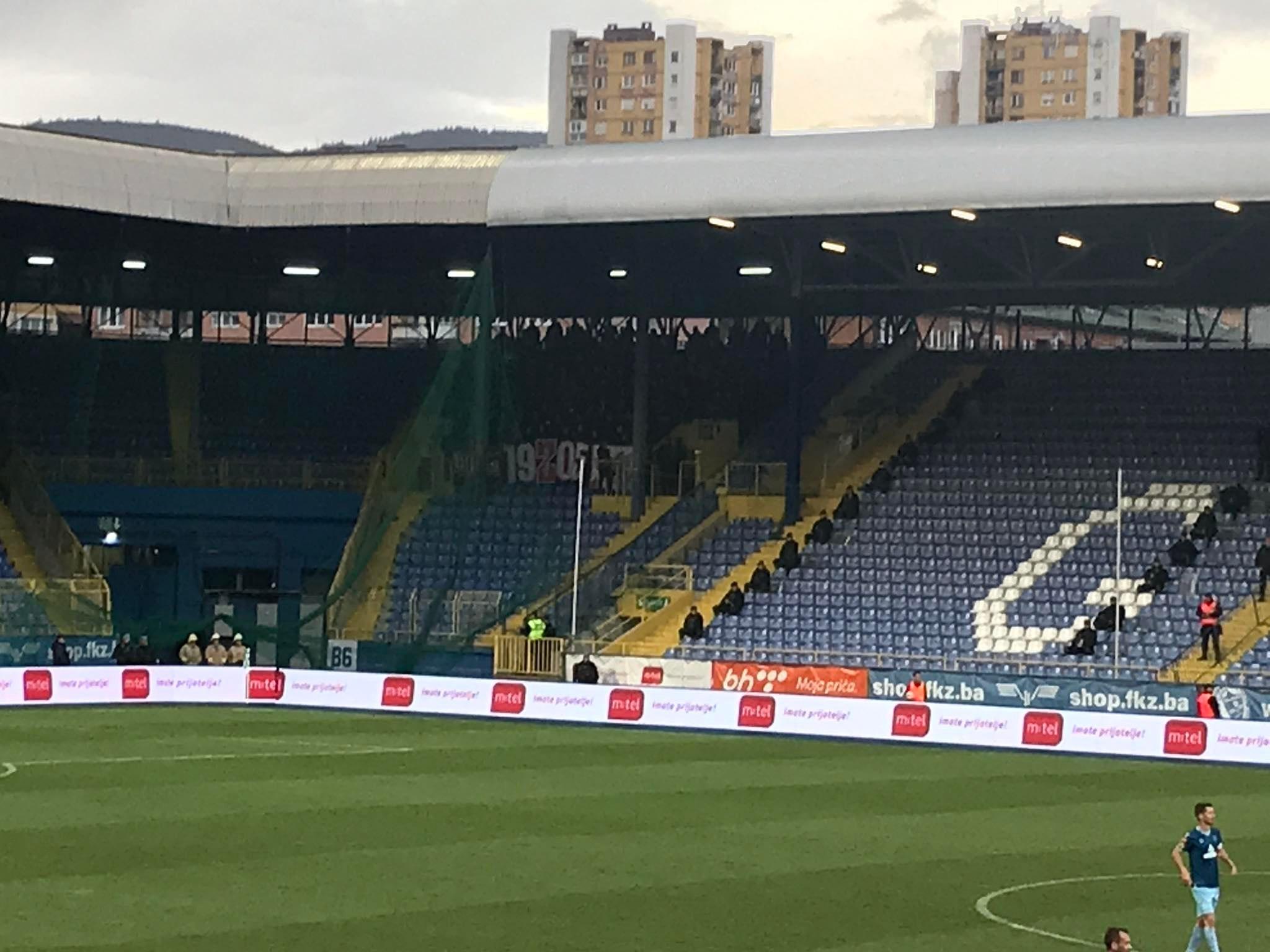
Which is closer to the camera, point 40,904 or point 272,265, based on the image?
point 40,904

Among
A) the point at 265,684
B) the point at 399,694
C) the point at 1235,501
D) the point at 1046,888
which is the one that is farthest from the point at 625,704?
the point at 1046,888

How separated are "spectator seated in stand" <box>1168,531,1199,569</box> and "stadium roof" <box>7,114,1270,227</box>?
8.48 metres

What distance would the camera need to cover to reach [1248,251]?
4909 cm

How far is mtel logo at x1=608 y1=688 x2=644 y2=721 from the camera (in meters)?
41.6

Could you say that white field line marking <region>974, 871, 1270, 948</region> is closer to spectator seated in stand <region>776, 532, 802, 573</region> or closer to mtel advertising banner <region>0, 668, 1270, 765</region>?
mtel advertising banner <region>0, 668, 1270, 765</region>

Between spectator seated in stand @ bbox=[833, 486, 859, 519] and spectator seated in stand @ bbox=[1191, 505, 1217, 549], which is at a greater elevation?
spectator seated in stand @ bbox=[833, 486, 859, 519]

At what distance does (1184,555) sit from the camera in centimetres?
4572

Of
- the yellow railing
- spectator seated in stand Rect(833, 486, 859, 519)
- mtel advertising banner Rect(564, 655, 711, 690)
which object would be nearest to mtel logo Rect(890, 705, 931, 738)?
mtel advertising banner Rect(564, 655, 711, 690)

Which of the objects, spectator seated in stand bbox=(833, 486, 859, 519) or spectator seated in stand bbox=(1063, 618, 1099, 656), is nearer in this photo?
spectator seated in stand bbox=(1063, 618, 1099, 656)

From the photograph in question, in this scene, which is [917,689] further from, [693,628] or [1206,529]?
[1206,529]

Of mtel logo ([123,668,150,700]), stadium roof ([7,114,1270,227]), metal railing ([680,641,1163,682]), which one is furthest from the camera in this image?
mtel logo ([123,668,150,700])

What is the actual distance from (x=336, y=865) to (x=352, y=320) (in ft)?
133

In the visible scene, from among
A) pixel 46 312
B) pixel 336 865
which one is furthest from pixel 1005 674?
pixel 46 312

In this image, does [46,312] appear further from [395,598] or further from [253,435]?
[395,598]
